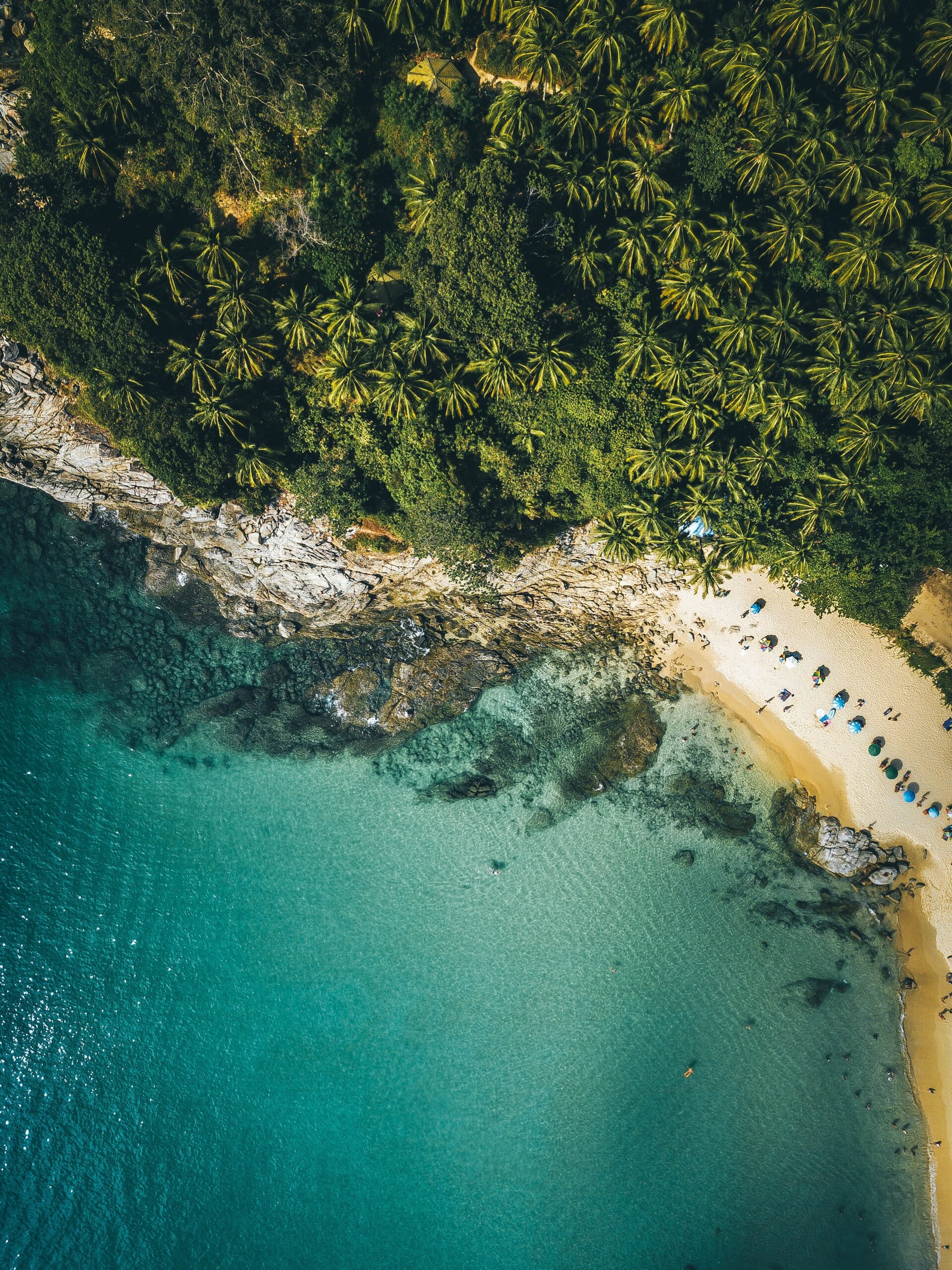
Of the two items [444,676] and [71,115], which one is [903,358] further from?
[71,115]

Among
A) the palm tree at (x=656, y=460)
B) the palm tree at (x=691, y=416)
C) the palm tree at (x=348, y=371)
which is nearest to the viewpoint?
the palm tree at (x=348, y=371)

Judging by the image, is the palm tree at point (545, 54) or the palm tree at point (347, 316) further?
the palm tree at point (347, 316)

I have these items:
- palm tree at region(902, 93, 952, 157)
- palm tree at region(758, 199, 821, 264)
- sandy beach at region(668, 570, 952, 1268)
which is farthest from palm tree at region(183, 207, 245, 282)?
palm tree at region(902, 93, 952, 157)

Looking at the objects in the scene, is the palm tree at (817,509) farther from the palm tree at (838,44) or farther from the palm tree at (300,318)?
the palm tree at (300,318)

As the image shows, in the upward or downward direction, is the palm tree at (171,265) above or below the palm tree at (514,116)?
below

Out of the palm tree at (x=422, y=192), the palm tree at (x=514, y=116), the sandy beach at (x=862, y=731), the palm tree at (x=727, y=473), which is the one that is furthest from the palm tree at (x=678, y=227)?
the sandy beach at (x=862, y=731)

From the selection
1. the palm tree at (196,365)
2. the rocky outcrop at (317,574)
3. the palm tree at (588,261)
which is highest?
the palm tree at (588,261)

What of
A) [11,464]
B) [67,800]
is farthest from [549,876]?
[11,464]

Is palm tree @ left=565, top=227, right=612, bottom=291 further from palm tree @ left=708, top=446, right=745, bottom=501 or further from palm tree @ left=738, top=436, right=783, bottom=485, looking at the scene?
palm tree @ left=738, top=436, right=783, bottom=485
